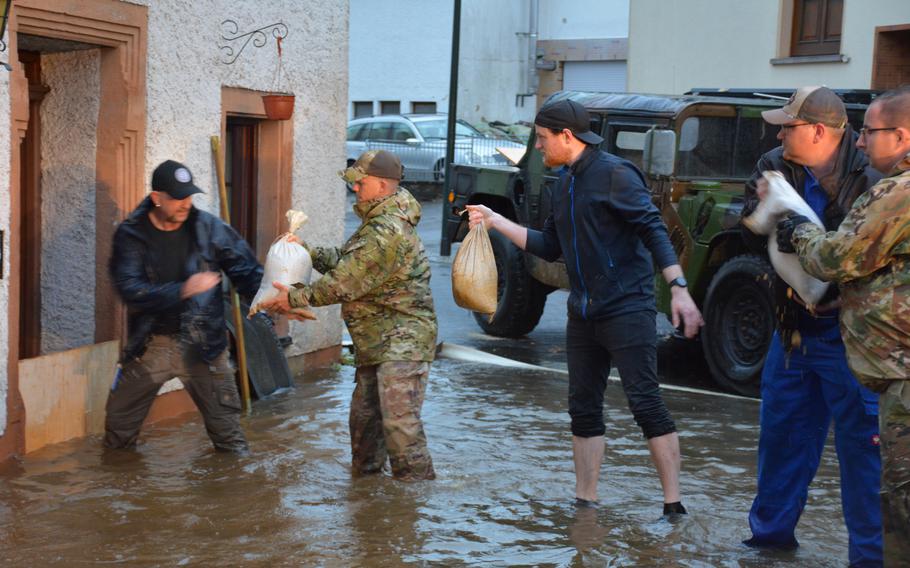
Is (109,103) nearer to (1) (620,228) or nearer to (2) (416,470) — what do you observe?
(2) (416,470)

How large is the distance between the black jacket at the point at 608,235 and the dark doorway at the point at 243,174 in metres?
3.78

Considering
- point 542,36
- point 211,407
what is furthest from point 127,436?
point 542,36

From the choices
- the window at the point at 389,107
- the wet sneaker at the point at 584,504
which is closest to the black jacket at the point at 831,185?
the wet sneaker at the point at 584,504

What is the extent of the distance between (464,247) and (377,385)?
30.3 inches

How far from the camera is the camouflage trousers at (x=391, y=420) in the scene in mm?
5727

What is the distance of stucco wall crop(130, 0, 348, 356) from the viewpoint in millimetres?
7188

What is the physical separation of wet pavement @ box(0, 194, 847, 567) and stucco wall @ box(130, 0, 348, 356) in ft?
5.30

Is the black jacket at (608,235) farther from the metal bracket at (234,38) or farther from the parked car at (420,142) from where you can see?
the parked car at (420,142)

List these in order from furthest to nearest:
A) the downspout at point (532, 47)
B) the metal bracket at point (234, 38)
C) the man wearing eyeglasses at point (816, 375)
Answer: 1. the downspout at point (532, 47)
2. the metal bracket at point (234, 38)
3. the man wearing eyeglasses at point (816, 375)

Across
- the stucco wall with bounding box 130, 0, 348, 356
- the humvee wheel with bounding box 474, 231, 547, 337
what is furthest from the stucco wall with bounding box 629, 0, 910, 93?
the stucco wall with bounding box 130, 0, 348, 356

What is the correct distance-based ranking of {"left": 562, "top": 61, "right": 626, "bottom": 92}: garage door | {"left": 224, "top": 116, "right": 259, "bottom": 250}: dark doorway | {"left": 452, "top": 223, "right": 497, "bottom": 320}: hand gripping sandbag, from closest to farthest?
{"left": 452, "top": 223, "right": 497, "bottom": 320}: hand gripping sandbag < {"left": 224, "top": 116, "right": 259, "bottom": 250}: dark doorway < {"left": 562, "top": 61, "right": 626, "bottom": 92}: garage door

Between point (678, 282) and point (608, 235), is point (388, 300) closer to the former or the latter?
point (608, 235)

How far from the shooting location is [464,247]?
5.75m

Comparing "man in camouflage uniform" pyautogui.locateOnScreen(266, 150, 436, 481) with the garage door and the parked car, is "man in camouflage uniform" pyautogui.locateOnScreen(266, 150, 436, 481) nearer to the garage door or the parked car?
the parked car
